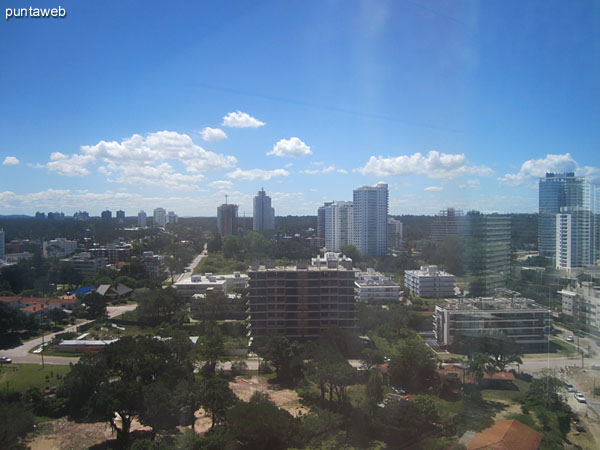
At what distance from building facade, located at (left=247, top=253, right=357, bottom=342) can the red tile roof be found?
3.54 meters

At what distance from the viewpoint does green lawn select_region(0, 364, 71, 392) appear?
5.22 m

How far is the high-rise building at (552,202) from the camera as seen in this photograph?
6.69 m

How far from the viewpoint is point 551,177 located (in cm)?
645

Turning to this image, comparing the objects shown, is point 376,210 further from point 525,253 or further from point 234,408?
point 234,408

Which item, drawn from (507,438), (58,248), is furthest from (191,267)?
(507,438)

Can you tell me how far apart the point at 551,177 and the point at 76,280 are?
12452mm

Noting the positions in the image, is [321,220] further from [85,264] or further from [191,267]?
[85,264]

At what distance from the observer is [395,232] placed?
18062 mm

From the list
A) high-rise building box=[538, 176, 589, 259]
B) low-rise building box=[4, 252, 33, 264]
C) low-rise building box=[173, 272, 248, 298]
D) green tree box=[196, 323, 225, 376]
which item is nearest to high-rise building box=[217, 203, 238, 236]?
low-rise building box=[4, 252, 33, 264]

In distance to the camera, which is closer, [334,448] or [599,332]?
[334,448]

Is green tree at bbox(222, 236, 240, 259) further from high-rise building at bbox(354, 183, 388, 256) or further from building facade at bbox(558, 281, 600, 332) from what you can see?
building facade at bbox(558, 281, 600, 332)

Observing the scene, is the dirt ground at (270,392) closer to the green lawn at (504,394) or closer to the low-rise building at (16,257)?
the green lawn at (504,394)

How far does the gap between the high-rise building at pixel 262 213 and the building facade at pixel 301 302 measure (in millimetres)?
14197

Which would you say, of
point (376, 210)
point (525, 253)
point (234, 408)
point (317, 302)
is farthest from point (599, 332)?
point (376, 210)
